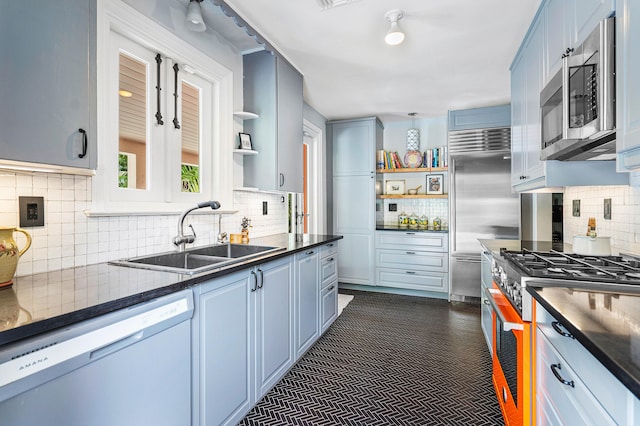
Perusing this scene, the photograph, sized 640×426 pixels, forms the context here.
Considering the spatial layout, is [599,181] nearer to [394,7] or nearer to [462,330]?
[394,7]

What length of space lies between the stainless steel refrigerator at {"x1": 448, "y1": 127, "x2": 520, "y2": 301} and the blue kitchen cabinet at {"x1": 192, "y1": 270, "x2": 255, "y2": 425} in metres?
3.06

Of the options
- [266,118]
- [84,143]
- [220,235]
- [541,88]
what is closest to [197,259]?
[220,235]

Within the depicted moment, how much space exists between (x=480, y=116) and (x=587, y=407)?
3.83m

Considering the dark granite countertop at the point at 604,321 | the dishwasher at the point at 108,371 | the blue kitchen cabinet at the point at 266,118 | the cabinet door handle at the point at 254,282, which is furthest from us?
the blue kitchen cabinet at the point at 266,118

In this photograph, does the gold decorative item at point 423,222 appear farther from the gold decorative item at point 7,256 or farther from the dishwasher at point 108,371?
the gold decorative item at point 7,256

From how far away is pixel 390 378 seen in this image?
7.50 ft

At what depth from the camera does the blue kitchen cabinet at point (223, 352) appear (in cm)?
144

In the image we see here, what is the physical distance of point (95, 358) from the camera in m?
0.99

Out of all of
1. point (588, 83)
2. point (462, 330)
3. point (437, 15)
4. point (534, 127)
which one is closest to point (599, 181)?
point (534, 127)

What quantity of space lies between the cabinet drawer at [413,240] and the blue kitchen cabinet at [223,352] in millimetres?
2940

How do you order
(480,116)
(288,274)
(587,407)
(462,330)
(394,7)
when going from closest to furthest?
(587,407) < (394,7) < (288,274) < (462,330) < (480,116)

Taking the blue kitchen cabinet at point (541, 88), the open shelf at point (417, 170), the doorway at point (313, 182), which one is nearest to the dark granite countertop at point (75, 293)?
the blue kitchen cabinet at point (541, 88)

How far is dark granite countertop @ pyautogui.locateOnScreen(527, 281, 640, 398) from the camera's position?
0.67 m

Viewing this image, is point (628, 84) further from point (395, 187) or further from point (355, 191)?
point (395, 187)
